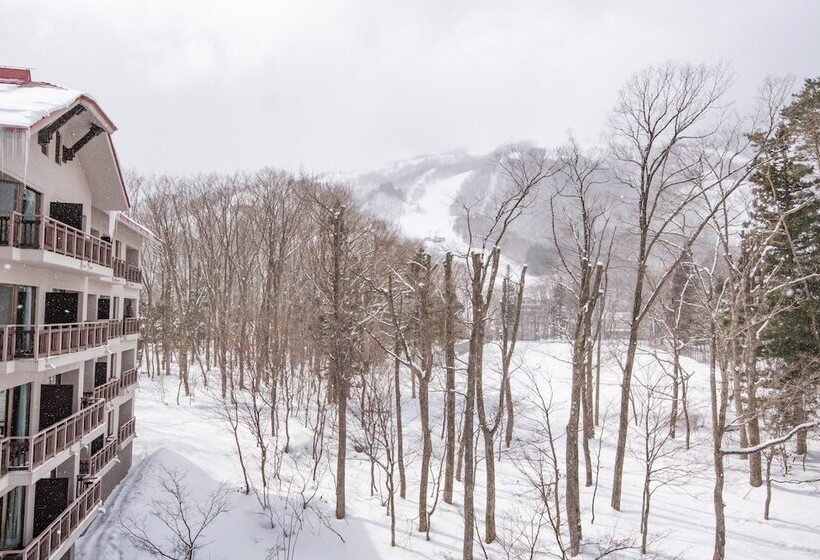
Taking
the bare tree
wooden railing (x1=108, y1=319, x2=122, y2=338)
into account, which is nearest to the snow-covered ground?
the bare tree

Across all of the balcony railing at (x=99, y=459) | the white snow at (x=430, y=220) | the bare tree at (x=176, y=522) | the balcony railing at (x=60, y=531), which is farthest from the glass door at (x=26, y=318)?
the white snow at (x=430, y=220)

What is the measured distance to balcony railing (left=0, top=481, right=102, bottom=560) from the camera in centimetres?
1085

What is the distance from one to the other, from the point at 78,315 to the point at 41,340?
3.91 metres

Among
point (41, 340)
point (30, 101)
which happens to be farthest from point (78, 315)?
point (30, 101)

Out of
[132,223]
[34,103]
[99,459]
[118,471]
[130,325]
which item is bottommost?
[118,471]

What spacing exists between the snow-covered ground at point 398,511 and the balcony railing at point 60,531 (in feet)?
6.04

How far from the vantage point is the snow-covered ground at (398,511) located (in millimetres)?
16688

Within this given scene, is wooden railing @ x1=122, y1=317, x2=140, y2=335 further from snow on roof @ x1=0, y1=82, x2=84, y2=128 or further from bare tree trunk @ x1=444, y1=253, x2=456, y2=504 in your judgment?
bare tree trunk @ x1=444, y1=253, x2=456, y2=504

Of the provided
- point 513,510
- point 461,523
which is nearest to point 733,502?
point 513,510

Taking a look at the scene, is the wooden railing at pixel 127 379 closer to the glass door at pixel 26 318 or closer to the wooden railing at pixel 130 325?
→ the wooden railing at pixel 130 325

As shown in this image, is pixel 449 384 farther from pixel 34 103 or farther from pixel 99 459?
pixel 34 103

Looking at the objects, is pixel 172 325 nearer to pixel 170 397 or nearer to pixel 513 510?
pixel 170 397

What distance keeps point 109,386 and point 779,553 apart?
23.0 m

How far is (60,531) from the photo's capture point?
41.2 ft
